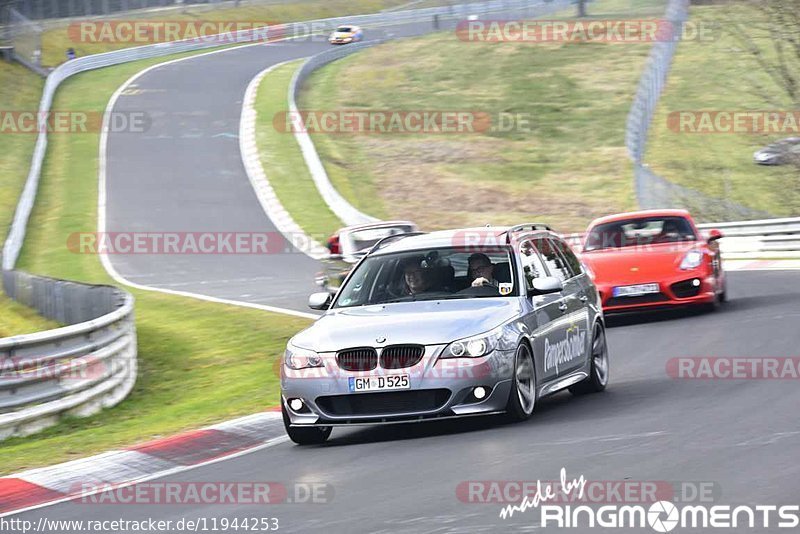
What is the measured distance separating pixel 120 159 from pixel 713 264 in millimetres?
32445

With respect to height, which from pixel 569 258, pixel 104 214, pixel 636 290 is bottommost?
pixel 104 214

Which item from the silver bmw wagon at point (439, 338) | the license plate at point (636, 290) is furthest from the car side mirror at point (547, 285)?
the license plate at point (636, 290)

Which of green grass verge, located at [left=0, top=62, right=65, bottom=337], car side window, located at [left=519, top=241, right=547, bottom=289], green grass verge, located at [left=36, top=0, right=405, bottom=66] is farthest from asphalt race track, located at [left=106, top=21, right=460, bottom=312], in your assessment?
car side window, located at [left=519, top=241, right=547, bottom=289]

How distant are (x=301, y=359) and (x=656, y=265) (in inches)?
340

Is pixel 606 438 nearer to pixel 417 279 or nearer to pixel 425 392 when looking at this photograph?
pixel 425 392

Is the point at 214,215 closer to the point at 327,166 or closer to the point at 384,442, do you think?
the point at 327,166

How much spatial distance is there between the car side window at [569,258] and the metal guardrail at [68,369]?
4.76 m

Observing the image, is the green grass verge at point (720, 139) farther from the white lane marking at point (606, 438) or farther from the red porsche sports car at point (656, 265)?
the white lane marking at point (606, 438)

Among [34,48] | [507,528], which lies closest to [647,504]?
[507,528]

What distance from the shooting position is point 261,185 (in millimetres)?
42844

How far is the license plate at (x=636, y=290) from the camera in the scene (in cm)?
1739

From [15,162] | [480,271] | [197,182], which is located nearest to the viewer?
[480,271]

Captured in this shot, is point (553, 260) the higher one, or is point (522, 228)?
point (522, 228)

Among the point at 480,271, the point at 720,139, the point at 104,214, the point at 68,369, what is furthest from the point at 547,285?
the point at 720,139
